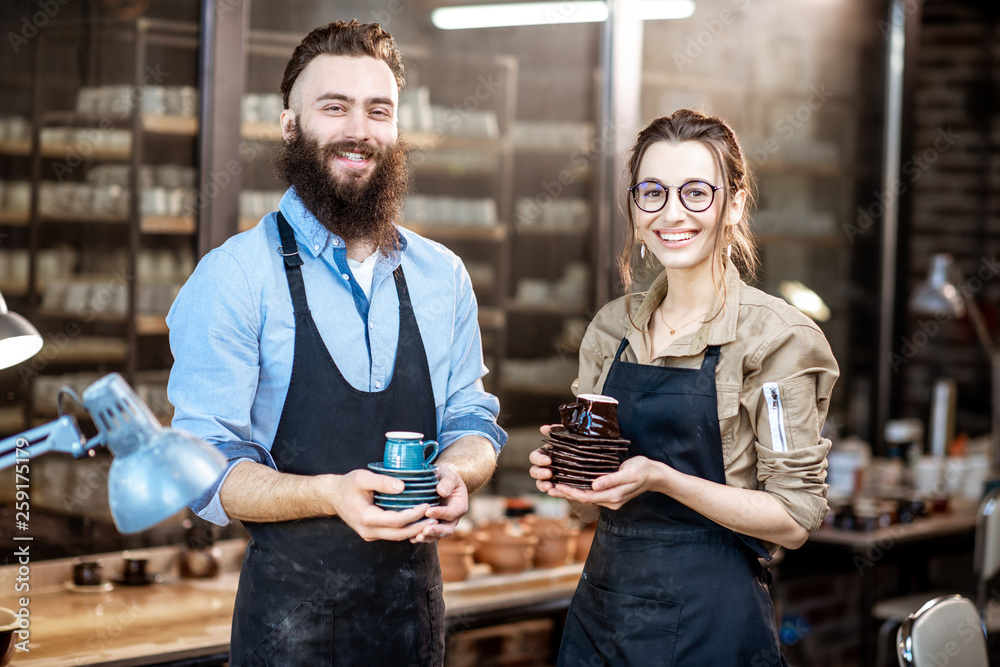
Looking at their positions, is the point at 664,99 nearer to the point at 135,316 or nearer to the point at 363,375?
the point at 135,316

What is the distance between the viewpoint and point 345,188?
1981 millimetres

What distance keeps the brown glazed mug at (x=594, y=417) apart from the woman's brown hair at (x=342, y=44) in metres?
0.74

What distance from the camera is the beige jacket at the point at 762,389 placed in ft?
6.09

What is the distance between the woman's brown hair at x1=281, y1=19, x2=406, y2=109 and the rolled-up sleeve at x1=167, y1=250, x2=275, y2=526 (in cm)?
41

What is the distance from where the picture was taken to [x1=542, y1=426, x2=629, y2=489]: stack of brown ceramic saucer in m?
1.85

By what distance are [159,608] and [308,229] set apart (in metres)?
1.33

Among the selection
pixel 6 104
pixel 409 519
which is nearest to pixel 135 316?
pixel 6 104

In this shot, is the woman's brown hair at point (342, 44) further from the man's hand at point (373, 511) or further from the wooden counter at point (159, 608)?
the wooden counter at point (159, 608)

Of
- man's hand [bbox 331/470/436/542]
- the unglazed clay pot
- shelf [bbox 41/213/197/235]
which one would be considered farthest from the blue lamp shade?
shelf [bbox 41/213/197/235]

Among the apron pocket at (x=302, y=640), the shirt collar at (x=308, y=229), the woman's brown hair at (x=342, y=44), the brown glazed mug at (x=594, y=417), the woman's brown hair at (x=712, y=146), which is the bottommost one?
the apron pocket at (x=302, y=640)

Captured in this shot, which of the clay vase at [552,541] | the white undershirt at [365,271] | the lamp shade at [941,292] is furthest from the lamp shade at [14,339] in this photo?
the lamp shade at [941,292]

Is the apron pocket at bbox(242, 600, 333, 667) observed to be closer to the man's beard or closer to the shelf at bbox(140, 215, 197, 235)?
the man's beard

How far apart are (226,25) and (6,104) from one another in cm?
68

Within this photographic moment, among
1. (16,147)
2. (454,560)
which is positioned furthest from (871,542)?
(16,147)
